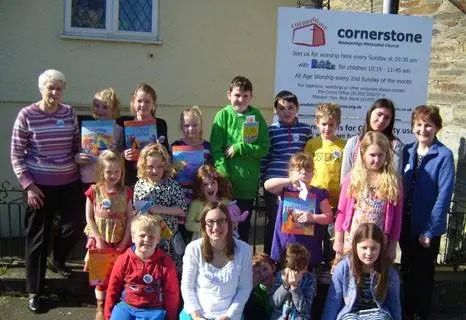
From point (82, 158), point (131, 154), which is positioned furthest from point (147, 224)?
point (82, 158)

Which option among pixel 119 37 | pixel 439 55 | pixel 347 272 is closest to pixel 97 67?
pixel 119 37

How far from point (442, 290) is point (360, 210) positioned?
173cm

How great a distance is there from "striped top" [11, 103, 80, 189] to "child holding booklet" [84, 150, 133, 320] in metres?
0.38

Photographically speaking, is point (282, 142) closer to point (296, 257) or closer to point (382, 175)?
point (382, 175)

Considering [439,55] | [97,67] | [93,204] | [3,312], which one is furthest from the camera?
[97,67]

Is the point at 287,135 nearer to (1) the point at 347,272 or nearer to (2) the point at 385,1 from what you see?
(1) the point at 347,272

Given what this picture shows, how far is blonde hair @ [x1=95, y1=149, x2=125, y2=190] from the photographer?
443cm

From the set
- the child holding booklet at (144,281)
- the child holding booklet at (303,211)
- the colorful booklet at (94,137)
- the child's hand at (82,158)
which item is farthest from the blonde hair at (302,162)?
the child's hand at (82,158)

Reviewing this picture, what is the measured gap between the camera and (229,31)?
8477 mm

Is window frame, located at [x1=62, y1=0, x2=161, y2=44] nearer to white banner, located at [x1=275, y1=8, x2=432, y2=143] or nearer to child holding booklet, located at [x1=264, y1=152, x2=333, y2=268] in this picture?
white banner, located at [x1=275, y1=8, x2=432, y2=143]

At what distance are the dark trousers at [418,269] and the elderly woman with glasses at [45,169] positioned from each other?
2.76m

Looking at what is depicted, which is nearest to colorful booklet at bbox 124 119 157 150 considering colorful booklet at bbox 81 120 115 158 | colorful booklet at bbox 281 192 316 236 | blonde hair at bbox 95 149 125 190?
colorful booklet at bbox 81 120 115 158

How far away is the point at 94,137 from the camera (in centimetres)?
471

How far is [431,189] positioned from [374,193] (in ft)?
1.82
